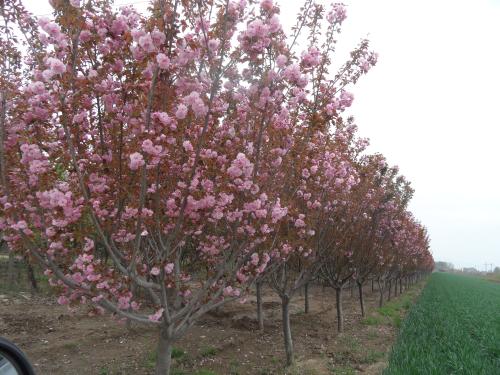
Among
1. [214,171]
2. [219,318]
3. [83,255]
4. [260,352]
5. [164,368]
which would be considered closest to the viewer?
[83,255]

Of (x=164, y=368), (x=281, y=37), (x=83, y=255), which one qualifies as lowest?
(x=164, y=368)

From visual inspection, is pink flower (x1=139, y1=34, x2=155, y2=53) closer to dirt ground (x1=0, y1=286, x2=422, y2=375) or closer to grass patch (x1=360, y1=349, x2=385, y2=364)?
dirt ground (x1=0, y1=286, x2=422, y2=375)

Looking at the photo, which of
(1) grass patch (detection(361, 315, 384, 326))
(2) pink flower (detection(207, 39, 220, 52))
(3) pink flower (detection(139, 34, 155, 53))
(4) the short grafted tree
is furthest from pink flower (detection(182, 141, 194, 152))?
(1) grass patch (detection(361, 315, 384, 326))

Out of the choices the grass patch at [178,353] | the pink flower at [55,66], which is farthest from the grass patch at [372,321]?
the pink flower at [55,66]

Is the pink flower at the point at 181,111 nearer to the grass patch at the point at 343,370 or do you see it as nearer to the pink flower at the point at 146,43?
the pink flower at the point at 146,43

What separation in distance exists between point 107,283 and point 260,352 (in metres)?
6.56

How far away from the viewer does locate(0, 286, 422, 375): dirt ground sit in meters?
8.48

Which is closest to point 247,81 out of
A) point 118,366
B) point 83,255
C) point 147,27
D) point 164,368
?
point 147,27

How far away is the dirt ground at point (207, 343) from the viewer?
8477 mm

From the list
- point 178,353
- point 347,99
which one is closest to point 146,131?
point 347,99

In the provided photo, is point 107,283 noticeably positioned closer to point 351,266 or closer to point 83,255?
point 83,255

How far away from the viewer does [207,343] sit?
1034 cm

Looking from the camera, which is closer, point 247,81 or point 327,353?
point 247,81

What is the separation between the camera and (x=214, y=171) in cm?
469
